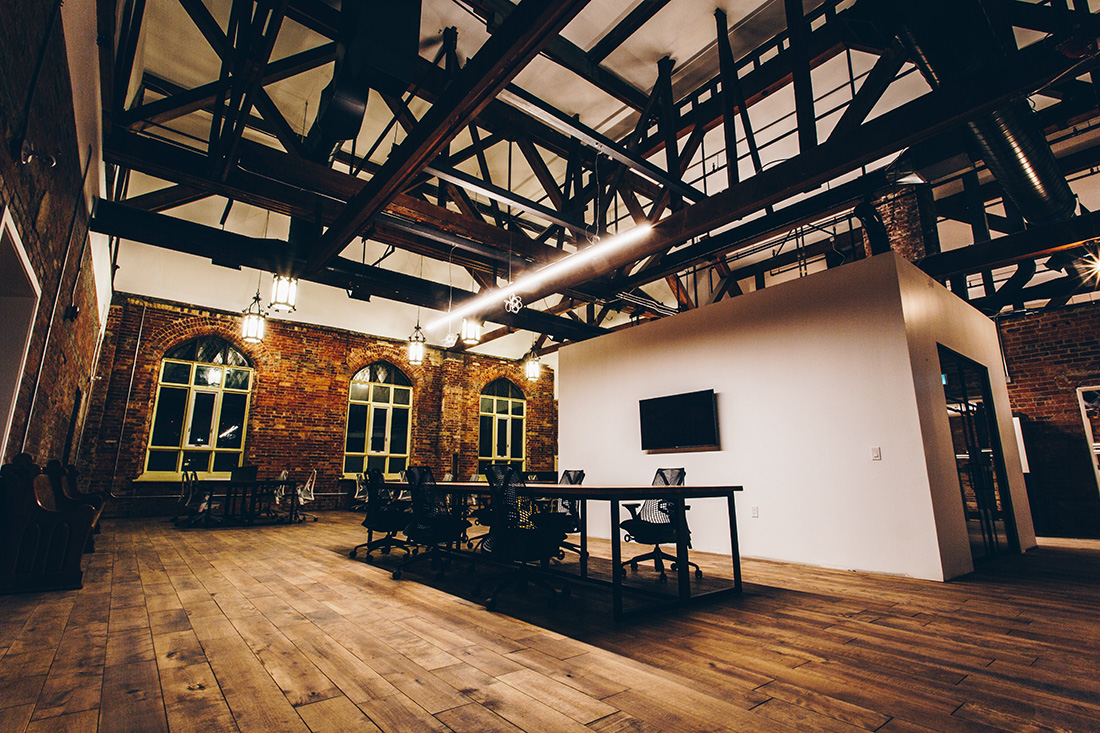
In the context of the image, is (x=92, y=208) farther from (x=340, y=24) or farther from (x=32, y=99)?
(x=340, y=24)

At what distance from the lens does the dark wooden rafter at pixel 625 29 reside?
4562 millimetres

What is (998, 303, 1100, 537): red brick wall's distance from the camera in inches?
329

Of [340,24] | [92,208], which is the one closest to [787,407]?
[340,24]

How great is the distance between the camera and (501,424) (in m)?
13.5

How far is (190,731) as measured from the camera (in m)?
1.66

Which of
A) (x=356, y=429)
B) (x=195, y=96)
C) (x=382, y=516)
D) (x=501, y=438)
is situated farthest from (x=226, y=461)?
(x=195, y=96)

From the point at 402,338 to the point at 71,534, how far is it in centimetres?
850

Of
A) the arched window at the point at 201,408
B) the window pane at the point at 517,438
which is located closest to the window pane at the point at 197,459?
the arched window at the point at 201,408

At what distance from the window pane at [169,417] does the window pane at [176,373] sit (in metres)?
0.17

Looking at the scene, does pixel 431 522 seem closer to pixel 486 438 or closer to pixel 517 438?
pixel 486 438

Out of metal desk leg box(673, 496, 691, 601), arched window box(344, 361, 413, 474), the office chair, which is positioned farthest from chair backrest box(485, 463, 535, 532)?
arched window box(344, 361, 413, 474)

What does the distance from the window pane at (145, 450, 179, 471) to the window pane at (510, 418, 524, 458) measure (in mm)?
7365

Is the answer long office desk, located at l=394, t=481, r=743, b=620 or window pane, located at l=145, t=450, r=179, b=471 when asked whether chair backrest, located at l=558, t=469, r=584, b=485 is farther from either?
window pane, located at l=145, t=450, r=179, b=471

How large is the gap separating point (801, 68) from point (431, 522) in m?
4.99
